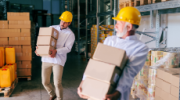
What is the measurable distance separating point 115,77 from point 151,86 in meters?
2.16

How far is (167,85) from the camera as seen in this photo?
2.91 meters

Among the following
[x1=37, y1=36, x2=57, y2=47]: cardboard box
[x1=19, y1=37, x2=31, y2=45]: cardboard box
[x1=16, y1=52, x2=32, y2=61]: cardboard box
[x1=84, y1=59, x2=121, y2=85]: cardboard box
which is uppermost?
[x1=37, y1=36, x2=57, y2=47]: cardboard box

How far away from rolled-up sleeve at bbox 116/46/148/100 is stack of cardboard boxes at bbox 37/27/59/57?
211cm

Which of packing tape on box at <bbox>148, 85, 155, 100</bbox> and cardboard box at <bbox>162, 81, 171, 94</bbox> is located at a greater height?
cardboard box at <bbox>162, 81, 171, 94</bbox>

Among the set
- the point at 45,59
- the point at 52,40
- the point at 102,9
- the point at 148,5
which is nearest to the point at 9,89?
the point at 45,59

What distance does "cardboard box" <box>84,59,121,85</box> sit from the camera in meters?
1.71

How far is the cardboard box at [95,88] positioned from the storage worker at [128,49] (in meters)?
0.07

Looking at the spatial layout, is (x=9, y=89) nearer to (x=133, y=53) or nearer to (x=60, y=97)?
(x=60, y=97)

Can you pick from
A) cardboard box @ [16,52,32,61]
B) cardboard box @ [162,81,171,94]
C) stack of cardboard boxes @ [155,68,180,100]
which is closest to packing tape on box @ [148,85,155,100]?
stack of cardboard boxes @ [155,68,180,100]

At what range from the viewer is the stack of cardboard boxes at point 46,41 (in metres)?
3.62

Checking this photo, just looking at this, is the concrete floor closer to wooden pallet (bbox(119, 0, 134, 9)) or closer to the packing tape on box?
the packing tape on box

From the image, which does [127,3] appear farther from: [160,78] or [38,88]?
[38,88]

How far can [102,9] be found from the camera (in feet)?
35.8

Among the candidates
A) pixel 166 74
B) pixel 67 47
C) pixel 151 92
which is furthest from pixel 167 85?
pixel 67 47
